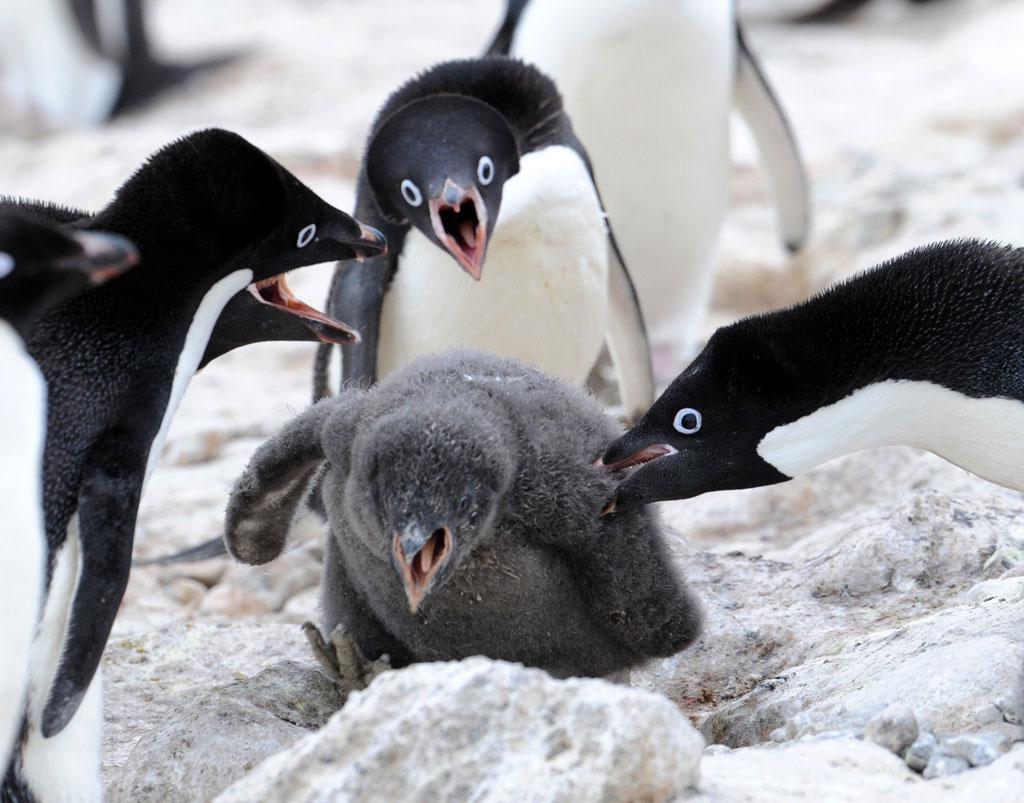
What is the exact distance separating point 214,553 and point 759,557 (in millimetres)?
1492

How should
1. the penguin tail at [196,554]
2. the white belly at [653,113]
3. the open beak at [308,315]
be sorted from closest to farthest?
1. the open beak at [308,315]
2. the penguin tail at [196,554]
3. the white belly at [653,113]

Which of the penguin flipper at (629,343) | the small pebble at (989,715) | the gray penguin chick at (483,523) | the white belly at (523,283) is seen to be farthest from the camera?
the penguin flipper at (629,343)

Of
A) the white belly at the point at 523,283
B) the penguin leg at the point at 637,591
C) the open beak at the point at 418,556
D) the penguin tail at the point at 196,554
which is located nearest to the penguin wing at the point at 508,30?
the white belly at the point at 523,283

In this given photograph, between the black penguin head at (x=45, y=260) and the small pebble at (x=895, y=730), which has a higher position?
the black penguin head at (x=45, y=260)

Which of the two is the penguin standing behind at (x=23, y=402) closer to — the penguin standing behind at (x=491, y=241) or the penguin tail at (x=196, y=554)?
the penguin standing behind at (x=491, y=241)

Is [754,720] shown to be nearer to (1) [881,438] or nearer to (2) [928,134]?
(1) [881,438]

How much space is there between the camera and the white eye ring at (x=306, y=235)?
10.5 feet

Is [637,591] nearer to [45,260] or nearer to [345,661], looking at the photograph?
[345,661]

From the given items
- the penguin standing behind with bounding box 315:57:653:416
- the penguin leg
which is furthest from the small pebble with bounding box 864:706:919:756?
the penguin standing behind with bounding box 315:57:653:416

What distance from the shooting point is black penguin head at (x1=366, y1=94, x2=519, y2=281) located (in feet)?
12.9

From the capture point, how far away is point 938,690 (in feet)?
8.87

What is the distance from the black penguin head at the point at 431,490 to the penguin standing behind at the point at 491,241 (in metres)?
1.35

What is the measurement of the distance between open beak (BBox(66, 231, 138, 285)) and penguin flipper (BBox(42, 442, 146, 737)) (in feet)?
1.58

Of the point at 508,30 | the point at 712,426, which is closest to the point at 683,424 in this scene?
the point at 712,426
